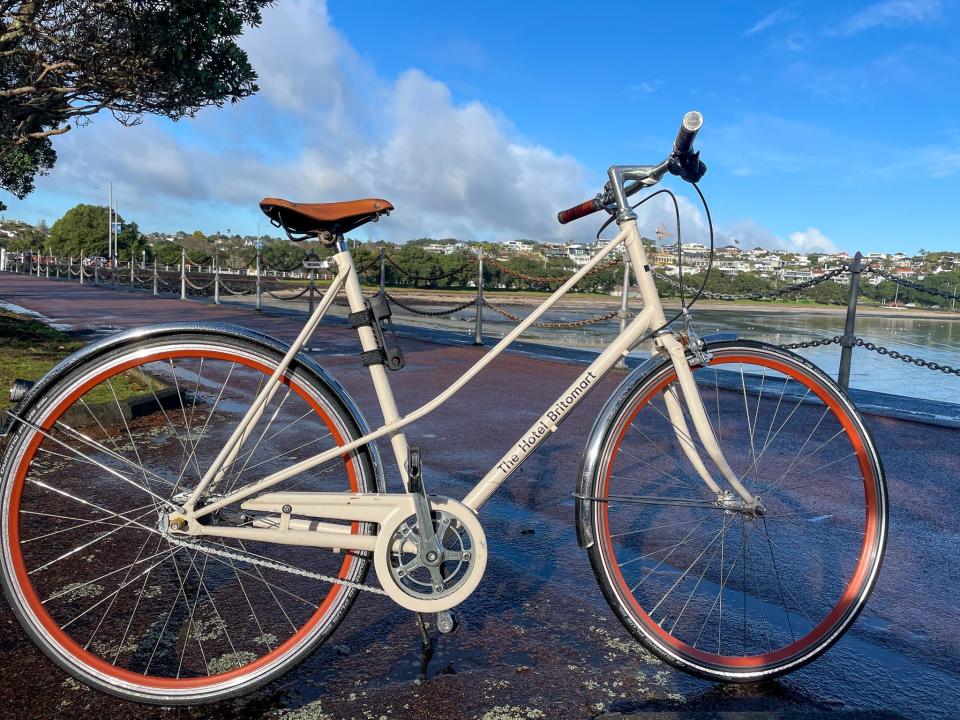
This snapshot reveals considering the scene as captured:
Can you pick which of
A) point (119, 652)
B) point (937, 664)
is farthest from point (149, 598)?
point (937, 664)

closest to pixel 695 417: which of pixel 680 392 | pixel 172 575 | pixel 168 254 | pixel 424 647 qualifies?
pixel 680 392

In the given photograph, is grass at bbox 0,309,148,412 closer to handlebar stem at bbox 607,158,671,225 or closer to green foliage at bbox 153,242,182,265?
handlebar stem at bbox 607,158,671,225

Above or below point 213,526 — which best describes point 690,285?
above

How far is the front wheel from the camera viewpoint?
88.5 inches

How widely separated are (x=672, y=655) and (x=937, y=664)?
3.19ft

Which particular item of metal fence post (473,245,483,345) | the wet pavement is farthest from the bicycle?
metal fence post (473,245,483,345)

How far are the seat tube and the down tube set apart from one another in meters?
0.28

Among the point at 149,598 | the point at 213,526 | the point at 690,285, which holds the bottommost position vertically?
the point at 149,598

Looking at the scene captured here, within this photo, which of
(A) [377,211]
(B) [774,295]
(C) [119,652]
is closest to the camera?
(A) [377,211]

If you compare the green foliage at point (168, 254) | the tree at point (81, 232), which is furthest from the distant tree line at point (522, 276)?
the tree at point (81, 232)

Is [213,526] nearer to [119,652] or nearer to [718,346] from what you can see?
[119,652]

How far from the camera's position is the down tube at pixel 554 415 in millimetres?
2312

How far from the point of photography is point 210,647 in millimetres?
2359

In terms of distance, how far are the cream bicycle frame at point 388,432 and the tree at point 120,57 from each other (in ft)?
20.8
